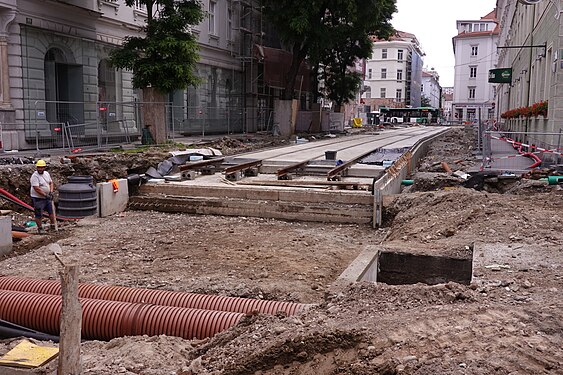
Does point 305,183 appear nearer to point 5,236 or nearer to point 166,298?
point 5,236

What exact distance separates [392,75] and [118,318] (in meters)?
100

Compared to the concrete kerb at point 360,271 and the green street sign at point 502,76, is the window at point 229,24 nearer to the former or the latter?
the green street sign at point 502,76

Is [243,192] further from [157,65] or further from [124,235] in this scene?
[157,65]

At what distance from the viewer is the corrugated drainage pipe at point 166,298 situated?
22.1ft

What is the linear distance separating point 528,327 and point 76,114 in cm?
1962

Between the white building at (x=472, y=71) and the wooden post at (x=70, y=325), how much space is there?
270 ft

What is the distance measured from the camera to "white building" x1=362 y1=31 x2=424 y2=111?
10156cm

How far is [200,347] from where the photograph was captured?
18.1 feet

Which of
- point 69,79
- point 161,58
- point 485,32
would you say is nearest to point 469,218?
point 161,58

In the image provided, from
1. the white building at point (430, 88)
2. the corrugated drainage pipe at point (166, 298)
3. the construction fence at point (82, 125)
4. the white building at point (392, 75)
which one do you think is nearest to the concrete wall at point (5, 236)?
the corrugated drainage pipe at point (166, 298)

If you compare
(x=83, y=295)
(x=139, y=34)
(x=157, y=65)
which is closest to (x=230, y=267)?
(x=83, y=295)

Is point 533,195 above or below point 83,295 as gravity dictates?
above

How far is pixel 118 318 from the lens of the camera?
6488mm

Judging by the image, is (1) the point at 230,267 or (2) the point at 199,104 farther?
(2) the point at 199,104
